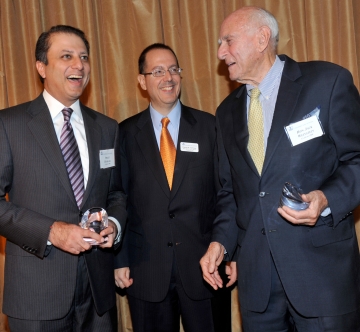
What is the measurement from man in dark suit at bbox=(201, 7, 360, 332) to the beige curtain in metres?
1.27

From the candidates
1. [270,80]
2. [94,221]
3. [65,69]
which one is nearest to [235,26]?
[270,80]

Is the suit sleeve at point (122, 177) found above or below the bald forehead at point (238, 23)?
below

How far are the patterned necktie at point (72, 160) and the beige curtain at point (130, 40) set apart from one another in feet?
3.91

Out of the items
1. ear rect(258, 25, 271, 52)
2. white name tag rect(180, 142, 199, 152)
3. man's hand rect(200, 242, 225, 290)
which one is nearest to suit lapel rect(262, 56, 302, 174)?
ear rect(258, 25, 271, 52)

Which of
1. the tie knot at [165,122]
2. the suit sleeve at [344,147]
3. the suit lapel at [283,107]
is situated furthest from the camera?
the tie knot at [165,122]

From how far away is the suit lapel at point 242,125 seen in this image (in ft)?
8.61

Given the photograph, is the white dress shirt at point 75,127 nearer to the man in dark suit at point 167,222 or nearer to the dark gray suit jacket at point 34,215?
the dark gray suit jacket at point 34,215

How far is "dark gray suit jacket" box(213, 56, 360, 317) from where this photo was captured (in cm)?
243

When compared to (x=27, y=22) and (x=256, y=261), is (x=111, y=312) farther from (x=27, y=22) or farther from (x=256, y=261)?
(x=27, y=22)

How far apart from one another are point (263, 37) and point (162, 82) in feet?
2.90

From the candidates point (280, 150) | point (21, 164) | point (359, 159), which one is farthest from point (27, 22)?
point (359, 159)

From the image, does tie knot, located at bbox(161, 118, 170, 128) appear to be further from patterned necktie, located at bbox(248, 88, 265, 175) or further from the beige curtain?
patterned necktie, located at bbox(248, 88, 265, 175)

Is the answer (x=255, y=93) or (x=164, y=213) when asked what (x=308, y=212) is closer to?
(x=255, y=93)

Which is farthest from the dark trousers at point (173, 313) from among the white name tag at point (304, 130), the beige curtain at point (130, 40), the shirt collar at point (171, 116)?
the white name tag at point (304, 130)
